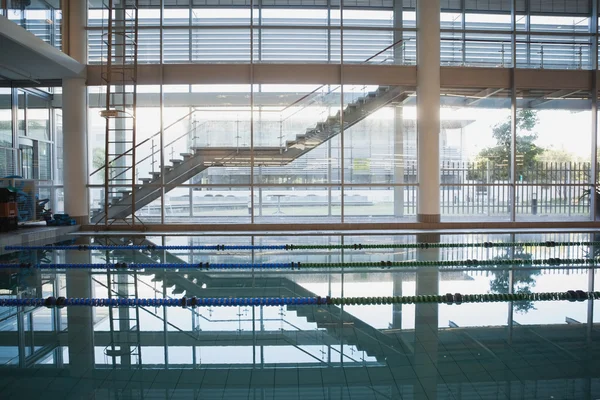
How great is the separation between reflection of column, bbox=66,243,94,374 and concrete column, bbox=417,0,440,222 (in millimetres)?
7183

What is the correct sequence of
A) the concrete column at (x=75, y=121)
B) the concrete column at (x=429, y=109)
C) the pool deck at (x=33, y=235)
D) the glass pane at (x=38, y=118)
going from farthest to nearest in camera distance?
the glass pane at (x=38, y=118), the concrete column at (x=429, y=109), the concrete column at (x=75, y=121), the pool deck at (x=33, y=235)

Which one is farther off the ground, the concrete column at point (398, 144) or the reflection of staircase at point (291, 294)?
the concrete column at point (398, 144)

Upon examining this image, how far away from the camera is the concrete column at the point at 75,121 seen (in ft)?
33.8

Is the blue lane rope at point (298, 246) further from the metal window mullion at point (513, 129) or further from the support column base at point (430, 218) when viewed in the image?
the metal window mullion at point (513, 129)

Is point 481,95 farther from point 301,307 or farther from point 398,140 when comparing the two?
point 301,307

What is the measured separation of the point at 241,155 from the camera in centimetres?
1077

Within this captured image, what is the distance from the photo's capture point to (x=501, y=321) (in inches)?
148

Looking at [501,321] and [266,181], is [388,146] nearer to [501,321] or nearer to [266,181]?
[266,181]

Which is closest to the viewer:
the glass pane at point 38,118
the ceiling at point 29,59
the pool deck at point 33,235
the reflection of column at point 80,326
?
the reflection of column at point 80,326

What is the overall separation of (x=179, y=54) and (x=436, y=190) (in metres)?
6.54

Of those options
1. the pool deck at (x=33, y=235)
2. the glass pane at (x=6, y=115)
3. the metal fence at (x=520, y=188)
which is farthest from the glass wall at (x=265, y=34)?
the pool deck at (x=33, y=235)

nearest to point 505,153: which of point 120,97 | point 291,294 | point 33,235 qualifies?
point 291,294

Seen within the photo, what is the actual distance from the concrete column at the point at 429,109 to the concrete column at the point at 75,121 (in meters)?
7.35

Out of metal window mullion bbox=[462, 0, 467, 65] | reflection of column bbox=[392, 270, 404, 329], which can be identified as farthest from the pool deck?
metal window mullion bbox=[462, 0, 467, 65]
